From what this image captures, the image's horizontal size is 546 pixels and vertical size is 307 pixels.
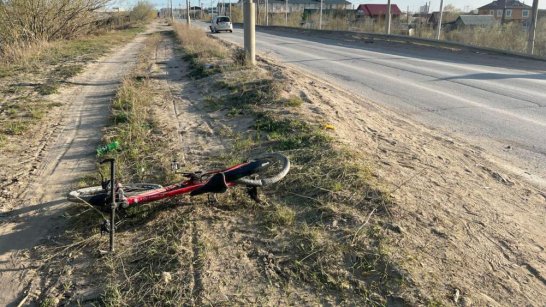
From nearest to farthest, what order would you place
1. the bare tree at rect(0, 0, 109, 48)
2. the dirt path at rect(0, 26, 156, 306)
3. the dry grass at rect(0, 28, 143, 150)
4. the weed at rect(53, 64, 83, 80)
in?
the dirt path at rect(0, 26, 156, 306), the dry grass at rect(0, 28, 143, 150), the weed at rect(53, 64, 83, 80), the bare tree at rect(0, 0, 109, 48)

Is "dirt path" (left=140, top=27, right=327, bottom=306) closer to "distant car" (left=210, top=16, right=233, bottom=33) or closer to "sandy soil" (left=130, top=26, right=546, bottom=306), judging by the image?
"sandy soil" (left=130, top=26, right=546, bottom=306)

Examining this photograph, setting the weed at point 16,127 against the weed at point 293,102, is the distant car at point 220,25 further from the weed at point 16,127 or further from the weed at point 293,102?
the weed at point 16,127

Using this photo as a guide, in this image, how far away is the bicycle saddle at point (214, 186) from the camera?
396 centimetres

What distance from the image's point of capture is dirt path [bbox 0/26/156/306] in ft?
10.7

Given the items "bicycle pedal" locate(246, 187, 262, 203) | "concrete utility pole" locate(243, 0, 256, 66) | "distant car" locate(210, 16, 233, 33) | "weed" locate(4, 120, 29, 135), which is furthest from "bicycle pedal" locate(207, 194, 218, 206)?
"distant car" locate(210, 16, 233, 33)

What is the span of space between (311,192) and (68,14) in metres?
26.0

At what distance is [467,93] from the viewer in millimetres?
10477

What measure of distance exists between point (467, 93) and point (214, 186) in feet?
27.4

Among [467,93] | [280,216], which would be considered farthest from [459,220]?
[467,93]

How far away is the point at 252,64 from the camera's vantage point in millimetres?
12891

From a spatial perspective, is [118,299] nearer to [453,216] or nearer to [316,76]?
[453,216]

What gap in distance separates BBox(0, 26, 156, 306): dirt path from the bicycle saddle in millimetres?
1269

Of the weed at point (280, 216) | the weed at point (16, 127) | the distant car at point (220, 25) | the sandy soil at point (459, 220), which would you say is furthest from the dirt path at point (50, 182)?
the distant car at point (220, 25)

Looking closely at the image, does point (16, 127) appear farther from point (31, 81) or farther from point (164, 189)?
point (31, 81)
